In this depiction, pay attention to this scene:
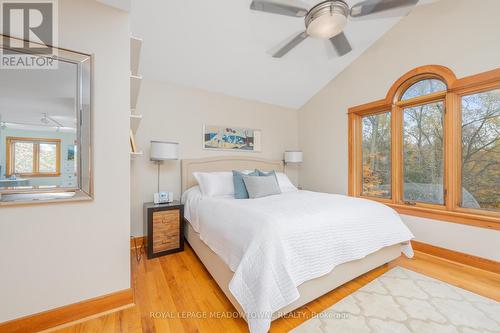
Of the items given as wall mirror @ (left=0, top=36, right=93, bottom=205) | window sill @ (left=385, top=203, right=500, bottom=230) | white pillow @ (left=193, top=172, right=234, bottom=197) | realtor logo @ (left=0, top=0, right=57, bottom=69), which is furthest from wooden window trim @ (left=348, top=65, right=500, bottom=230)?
realtor logo @ (left=0, top=0, right=57, bottom=69)

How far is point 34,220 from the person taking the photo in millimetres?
1317

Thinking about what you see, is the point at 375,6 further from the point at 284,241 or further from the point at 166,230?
the point at 166,230

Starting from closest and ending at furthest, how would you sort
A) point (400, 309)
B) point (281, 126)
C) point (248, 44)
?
1. point (400, 309)
2. point (248, 44)
3. point (281, 126)

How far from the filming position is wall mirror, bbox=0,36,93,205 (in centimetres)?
127

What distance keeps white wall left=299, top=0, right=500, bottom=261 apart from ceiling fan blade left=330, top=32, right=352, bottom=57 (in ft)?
4.12

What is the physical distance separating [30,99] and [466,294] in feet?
12.1

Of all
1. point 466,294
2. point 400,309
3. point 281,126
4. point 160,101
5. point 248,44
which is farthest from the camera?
point 281,126

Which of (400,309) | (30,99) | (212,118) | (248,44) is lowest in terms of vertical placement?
(400,309)

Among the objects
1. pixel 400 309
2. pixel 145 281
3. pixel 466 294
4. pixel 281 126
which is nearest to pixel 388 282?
pixel 400 309

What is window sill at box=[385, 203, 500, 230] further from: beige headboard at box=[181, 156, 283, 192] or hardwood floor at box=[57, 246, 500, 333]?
beige headboard at box=[181, 156, 283, 192]

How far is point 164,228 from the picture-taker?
251 centimetres

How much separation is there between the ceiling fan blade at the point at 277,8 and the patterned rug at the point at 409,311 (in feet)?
7.98

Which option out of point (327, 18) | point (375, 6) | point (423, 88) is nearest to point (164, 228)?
point (327, 18)

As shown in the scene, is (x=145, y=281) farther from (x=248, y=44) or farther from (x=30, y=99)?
(x=248, y=44)
